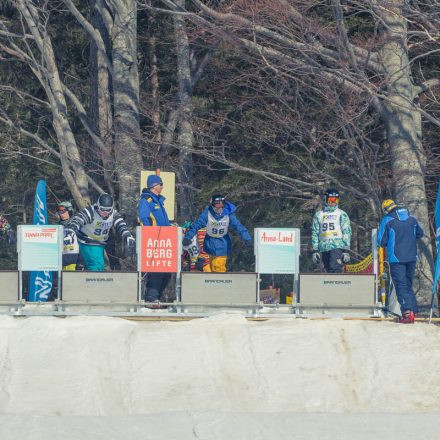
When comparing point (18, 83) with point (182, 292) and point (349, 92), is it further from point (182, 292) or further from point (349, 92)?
point (182, 292)

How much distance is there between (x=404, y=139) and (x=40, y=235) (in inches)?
330

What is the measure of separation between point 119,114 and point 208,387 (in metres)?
12.5

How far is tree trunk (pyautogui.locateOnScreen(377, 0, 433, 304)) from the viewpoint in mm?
22469

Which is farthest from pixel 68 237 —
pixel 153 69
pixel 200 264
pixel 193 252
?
pixel 153 69

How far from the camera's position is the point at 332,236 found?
17.7 metres

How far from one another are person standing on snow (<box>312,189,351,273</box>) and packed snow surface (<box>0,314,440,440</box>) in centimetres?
158

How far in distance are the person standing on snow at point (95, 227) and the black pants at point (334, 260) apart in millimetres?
2853

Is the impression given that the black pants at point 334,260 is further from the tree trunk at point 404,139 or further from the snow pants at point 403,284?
the tree trunk at point 404,139

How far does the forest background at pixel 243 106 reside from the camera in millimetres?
22578

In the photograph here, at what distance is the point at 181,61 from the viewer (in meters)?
28.0

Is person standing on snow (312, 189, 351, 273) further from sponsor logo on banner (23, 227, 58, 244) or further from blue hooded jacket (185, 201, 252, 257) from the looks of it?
sponsor logo on banner (23, 227, 58, 244)

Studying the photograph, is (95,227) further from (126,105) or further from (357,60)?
(126,105)

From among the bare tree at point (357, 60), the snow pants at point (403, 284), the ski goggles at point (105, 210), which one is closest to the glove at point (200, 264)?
the ski goggles at point (105, 210)

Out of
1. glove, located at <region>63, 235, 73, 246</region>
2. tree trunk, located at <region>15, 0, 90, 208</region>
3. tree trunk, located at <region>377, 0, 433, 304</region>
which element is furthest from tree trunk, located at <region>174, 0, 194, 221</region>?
glove, located at <region>63, 235, 73, 246</region>
